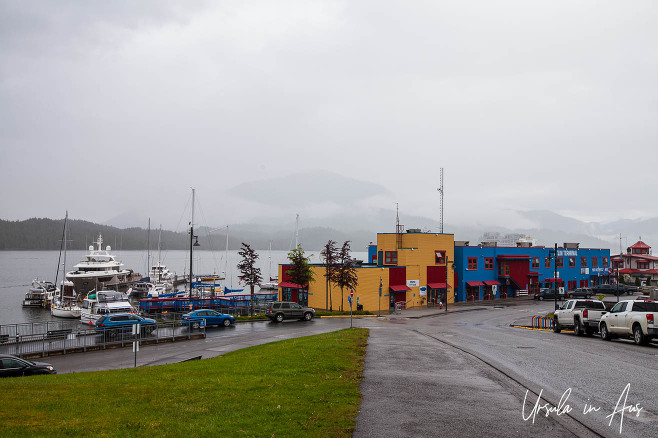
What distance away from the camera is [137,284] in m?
109

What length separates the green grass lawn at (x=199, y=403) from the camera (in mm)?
8992

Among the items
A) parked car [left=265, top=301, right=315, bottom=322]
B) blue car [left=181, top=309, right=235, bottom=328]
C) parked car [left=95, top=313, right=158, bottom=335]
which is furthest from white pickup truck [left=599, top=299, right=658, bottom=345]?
parked car [left=95, top=313, right=158, bottom=335]

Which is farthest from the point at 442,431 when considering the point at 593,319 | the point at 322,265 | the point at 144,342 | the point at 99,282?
the point at 99,282

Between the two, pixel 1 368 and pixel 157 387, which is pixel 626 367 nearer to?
pixel 157 387

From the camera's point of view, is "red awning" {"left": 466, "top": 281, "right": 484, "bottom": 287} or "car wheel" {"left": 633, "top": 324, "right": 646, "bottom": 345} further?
"red awning" {"left": 466, "top": 281, "right": 484, "bottom": 287}

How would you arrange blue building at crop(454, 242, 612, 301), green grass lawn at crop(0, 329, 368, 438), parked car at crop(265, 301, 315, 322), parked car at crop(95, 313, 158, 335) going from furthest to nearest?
blue building at crop(454, 242, 612, 301) < parked car at crop(265, 301, 315, 322) < parked car at crop(95, 313, 158, 335) < green grass lawn at crop(0, 329, 368, 438)

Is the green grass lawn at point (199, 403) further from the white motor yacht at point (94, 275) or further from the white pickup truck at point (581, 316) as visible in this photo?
the white motor yacht at point (94, 275)

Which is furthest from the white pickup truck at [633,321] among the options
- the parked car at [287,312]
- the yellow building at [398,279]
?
the yellow building at [398,279]

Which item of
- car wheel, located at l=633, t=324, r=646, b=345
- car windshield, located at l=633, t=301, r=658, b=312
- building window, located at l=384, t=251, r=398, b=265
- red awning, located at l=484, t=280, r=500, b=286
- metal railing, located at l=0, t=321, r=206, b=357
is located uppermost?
building window, located at l=384, t=251, r=398, b=265

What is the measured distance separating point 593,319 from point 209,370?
73.7ft

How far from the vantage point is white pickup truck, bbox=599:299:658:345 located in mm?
21734

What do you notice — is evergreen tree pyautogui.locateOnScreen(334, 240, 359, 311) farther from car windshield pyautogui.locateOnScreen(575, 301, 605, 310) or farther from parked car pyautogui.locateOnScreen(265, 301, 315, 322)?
car windshield pyautogui.locateOnScreen(575, 301, 605, 310)

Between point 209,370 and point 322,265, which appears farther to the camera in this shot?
point 322,265

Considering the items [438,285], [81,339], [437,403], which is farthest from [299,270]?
[437,403]
